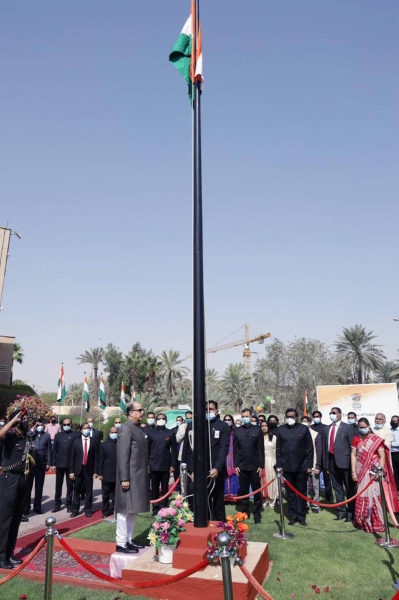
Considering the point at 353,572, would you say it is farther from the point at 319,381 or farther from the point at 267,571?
the point at 319,381

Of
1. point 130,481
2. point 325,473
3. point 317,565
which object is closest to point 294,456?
point 325,473

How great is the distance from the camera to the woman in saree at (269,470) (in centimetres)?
1001

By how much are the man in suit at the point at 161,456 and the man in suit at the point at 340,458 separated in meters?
3.34

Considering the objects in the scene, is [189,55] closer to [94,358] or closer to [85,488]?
[85,488]

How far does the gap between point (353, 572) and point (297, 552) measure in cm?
93

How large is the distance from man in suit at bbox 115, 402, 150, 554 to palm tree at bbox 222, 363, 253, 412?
4332cm

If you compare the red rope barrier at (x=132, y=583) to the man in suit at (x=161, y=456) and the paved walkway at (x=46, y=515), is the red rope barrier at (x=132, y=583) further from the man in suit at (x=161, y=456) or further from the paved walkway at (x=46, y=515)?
the man in suit at (x=161, y=456)

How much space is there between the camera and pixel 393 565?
231 inches

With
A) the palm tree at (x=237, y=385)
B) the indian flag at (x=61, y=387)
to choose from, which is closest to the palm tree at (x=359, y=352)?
the palm tree at (x=237, y=385)

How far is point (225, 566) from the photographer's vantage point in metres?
3.16

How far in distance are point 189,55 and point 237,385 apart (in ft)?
147

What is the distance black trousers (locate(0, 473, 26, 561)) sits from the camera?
5.98 m

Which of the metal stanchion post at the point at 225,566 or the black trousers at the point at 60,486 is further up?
the metal stanchion post at the point at 225,566

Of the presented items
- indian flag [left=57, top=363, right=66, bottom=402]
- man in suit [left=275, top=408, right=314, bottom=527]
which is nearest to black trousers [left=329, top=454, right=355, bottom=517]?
man in suit [left=275, top=408, right=314, bottom=527]
